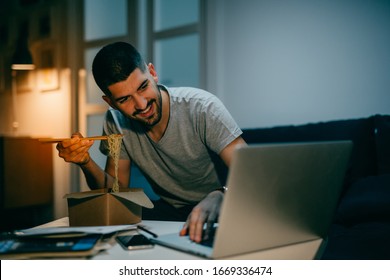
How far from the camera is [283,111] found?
2287 mm

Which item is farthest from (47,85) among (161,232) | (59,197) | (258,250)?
(258,250)

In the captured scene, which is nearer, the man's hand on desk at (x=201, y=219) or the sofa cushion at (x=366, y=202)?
the man's hand on desk at (x=201, y=219)

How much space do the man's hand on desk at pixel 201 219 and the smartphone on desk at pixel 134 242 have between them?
0.30 ft

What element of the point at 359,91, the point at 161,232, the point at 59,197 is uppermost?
the point at 359,91

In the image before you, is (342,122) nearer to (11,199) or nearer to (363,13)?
(363,13)

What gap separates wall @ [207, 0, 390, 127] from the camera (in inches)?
78.2

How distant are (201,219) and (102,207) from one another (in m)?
0.28

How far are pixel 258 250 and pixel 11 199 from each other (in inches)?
121

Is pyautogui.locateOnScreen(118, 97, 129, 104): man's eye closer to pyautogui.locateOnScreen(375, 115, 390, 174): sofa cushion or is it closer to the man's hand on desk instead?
the man's hand on desk

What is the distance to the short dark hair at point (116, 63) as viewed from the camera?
1.26 meters

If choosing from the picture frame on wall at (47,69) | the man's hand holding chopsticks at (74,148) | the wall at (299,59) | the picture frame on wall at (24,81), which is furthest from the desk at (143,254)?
the picture frame on wall at (24,81)

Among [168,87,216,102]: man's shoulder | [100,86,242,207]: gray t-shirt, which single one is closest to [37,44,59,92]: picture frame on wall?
[100,86,242,207]: gray t-shirt

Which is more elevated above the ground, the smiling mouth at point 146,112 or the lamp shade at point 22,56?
the lamp shade at point 22,56

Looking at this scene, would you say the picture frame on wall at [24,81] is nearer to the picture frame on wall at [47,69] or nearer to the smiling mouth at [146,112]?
the picture frame on wall at [47,69]
